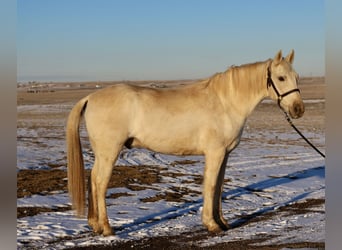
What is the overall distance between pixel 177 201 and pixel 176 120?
2.51 m

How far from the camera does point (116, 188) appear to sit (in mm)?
9031

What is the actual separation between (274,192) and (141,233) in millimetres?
4088

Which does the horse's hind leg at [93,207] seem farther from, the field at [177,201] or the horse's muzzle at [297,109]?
the horse's muzzle at [297,109]

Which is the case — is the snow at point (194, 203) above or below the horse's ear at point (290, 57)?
below

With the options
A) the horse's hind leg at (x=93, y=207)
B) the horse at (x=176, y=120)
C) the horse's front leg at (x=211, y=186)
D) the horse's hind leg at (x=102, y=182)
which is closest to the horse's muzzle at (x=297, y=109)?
the horse at (x=176, y=120)

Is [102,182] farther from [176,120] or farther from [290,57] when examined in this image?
[290,57]

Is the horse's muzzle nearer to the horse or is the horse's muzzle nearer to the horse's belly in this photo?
the horse

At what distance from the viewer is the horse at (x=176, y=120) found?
19.5ft

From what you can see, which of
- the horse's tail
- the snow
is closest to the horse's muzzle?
the snow

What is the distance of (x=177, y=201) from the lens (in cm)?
809

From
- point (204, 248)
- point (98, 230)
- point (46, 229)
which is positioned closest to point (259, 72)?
point (204, 248)

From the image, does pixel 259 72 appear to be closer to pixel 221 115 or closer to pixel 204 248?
pixel 221 115

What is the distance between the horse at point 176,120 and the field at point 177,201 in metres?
0.47
